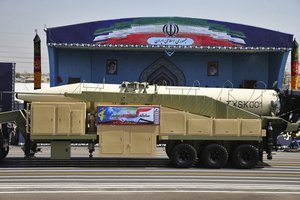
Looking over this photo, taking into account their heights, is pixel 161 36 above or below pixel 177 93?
above

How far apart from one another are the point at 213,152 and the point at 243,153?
1.30m

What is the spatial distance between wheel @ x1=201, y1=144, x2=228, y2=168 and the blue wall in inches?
721

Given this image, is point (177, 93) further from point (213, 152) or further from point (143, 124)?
point (213, 152)

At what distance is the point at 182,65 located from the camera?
37.0m

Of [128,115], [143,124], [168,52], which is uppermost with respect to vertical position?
[168,52]

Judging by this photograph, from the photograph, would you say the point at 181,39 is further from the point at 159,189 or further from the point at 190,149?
the point at 159,189

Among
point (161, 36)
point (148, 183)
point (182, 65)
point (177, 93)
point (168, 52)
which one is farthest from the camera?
point (182, 65)

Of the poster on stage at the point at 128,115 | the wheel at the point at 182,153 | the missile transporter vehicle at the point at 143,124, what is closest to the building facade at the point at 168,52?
the missile transporter vehicle at the point at 143,124

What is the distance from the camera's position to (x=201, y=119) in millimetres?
18969

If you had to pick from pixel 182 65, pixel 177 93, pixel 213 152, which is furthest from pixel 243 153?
pixel 182 65

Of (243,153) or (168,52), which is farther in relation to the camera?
(168,52)

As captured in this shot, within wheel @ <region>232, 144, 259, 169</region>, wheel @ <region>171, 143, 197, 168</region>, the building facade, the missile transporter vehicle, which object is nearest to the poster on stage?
the missile transporter vehicle

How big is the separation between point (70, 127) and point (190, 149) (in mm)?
4956

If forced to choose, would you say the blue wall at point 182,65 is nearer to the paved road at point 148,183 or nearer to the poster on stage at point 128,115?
the poster on stage at point 128,115
